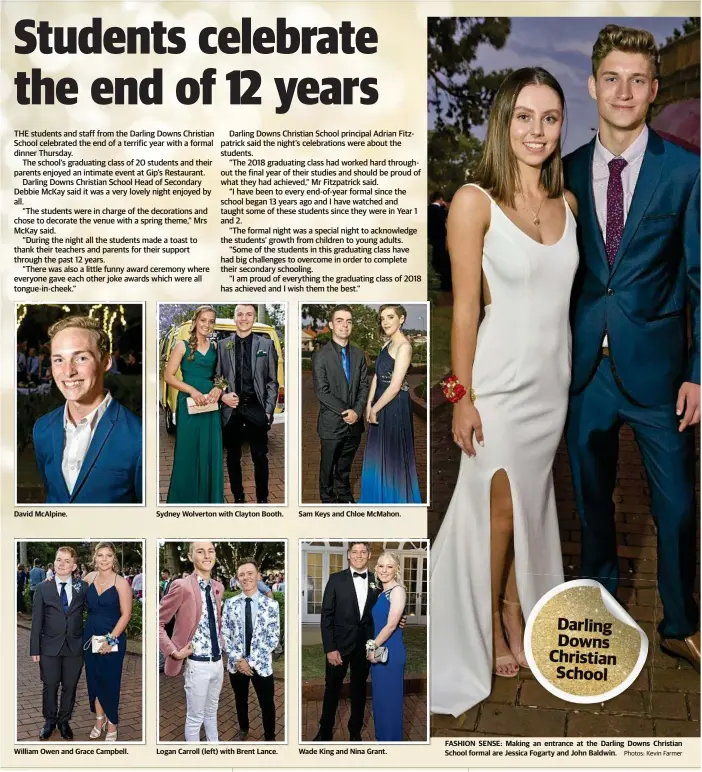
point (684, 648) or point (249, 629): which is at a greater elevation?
point (249, 629)

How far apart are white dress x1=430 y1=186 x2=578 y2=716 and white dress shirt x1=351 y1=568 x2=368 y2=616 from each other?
329 millimetres

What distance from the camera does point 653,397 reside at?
423 cm

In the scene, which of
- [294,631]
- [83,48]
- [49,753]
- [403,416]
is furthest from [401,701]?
[83,48]

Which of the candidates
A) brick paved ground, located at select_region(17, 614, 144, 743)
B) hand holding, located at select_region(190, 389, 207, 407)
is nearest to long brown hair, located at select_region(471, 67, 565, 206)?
hand holding, located at select_region(190, 389, 207, 407)

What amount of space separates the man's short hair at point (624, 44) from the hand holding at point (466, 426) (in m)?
1.67

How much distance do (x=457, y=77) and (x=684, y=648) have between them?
116 inches

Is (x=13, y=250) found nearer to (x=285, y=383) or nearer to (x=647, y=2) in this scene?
(x=285, y=383)

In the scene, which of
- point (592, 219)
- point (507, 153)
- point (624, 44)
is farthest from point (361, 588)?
point (624, 44)

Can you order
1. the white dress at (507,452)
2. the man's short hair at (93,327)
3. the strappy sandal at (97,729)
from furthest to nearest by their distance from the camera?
1. the strappy sandal at (97,729)
2. the man's short hair at (93,327)
3. the white dress at (507,452)

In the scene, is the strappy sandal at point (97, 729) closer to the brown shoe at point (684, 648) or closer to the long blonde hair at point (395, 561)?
the long blonde hair at point (395, 561)

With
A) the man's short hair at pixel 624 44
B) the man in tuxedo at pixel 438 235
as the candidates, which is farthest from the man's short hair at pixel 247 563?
the man's short hair at pixel 624 44

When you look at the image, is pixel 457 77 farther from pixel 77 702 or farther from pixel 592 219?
pixel 77 702

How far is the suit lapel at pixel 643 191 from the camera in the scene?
417 centimetres

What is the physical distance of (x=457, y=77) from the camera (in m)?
4.18
